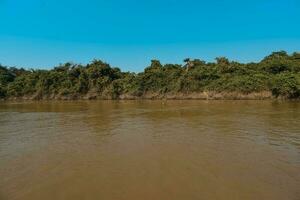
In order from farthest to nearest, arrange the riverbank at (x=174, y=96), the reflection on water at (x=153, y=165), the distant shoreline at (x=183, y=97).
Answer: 1. the riverbank at (x=174, y=96)
2. the distant shoreline at (x=183, y=97)
3. the reflection on water at (x=153, y=165)

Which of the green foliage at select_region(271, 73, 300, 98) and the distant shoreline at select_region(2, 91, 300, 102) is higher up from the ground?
the green foliage at select_region(271, 73, 300, 98)

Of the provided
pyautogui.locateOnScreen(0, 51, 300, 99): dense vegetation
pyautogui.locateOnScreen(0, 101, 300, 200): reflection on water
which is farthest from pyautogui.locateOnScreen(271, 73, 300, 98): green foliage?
pyautogui.locateOnScreen(0, 101, 300, 200): reflection on water

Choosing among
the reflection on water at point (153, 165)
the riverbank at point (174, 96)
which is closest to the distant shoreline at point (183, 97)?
the riverbank at point (174, 96)

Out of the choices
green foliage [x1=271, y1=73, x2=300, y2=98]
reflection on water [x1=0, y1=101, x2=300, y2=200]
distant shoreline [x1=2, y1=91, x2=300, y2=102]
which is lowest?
reflection on water [x1=0, y1=101, x2=300, y2=200]

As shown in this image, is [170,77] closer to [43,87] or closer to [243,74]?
[243,74]

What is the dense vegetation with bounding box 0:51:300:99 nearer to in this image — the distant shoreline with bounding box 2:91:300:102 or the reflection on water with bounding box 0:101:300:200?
the distant shoreline with bounding box 2:91:300:102

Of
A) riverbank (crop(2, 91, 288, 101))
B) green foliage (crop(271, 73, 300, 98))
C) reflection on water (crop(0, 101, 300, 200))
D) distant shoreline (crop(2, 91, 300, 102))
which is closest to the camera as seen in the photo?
reflection on water (crop(0, 101, 300, 200))

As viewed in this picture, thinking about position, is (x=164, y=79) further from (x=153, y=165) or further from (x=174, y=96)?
(x=153, y=165)

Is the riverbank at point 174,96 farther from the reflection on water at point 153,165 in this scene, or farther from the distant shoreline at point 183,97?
the reflection on water at point 153,165

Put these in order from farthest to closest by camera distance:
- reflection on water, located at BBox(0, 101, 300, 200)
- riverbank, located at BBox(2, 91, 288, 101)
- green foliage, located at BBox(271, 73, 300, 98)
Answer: riverbank, located at BBox(2, 91, 288, 101)
green foliage, located at BBox(271, 73, 300, 98)
reflection on water, located at BBox(0, 101, 300, 200)

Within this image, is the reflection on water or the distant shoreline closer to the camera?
the reflection on water

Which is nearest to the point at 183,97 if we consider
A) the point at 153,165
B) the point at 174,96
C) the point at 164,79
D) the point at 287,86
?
the point at 174,96

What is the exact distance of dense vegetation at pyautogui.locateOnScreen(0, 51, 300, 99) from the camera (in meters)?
38.8

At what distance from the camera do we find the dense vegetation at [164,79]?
38.8 meters
